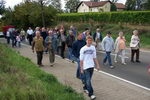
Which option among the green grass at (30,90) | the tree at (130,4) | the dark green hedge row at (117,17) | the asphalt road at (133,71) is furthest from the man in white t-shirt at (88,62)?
the tree at (130,4)

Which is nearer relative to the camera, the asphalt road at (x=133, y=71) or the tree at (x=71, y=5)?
the asphalt road at (x=133, y=71)

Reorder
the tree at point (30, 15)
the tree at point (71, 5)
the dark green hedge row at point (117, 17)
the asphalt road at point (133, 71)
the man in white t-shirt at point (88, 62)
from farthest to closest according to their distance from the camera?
the tree at point (71, 5), the tree at point (30, 15), the dark green hedge row at point (117, 17), the asphalt road at point (133, 71), the man in white t-shirt at point (88, 62)

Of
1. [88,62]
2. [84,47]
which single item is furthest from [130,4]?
[88,62]

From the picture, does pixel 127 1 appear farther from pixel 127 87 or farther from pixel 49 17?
pixel 127 87

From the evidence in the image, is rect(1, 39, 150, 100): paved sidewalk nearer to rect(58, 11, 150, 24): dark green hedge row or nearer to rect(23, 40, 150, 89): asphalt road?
rect(23, 40, 150, 89): asphalt road

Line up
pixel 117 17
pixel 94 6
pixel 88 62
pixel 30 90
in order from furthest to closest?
1. pixel 94 6
2. pixel 117 17
3. pixel 88 62
4. pixel 30 90

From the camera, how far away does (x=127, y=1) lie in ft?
310

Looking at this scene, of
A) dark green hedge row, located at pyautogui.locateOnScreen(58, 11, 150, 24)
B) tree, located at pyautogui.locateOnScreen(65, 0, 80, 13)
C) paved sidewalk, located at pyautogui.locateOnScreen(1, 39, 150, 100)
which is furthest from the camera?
tree, located at pyautogui.locateOnScreen(65, 0, 80, 13)

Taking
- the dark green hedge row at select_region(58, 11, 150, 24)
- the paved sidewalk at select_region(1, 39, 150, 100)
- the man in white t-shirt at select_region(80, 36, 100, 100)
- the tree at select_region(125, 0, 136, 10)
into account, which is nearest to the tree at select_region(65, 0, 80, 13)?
the tree at select_region(125, 0, 136, 10)

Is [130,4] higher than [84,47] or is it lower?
higher

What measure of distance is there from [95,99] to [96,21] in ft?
114

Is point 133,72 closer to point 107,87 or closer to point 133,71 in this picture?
point 133,71

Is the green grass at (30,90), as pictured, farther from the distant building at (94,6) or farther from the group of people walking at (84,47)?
the distant building at (94,6)

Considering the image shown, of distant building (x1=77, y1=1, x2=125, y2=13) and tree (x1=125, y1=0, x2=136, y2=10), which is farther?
distant building (x1=77, y1=1, x2=125, y2=13)
